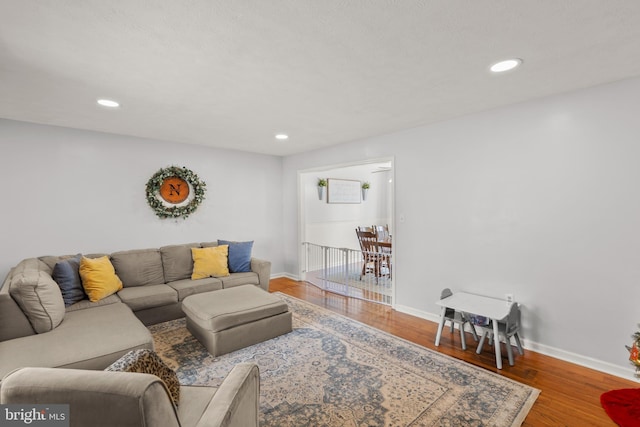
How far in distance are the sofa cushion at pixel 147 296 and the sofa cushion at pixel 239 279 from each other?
0.65m

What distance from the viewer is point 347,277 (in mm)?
4801

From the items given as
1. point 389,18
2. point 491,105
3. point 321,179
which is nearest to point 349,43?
point 389,18

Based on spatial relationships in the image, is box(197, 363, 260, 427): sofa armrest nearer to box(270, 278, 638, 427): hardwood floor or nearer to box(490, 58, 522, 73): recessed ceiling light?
box(270, 278, 638, 427): hardwood floor

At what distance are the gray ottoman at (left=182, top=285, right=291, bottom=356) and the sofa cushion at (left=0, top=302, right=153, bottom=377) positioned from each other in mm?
574

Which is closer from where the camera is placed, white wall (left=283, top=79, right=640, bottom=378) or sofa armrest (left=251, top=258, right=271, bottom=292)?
white wall (left=283, top=79, right=640, bottom=378)

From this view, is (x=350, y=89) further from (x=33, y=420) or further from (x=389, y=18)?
(x=33, y=420)

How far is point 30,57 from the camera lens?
2.00 m

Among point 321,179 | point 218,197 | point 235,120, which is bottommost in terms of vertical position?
point 218,197

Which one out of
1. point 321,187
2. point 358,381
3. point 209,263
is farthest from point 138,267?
point 321,187

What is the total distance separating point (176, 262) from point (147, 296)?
0.75 m

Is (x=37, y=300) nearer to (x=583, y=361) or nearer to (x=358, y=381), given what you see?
(x=358, y=381)

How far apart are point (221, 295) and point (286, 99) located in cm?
222

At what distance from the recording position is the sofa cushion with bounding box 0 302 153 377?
77.1 inches

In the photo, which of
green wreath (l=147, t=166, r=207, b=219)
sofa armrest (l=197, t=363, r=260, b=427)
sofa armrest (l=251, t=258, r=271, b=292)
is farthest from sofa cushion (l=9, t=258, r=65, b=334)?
sofa armrest (l=251, t=258, r=271, b=292)
